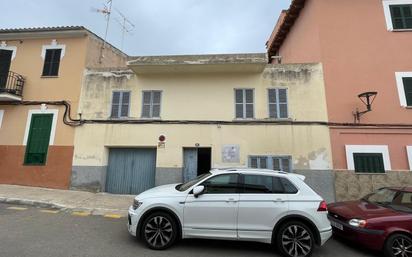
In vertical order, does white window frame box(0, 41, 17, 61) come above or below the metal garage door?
above

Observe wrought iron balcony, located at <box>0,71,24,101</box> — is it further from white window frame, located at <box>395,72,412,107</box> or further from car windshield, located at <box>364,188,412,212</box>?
white window frame, located at <box>395,72,412,107</box>

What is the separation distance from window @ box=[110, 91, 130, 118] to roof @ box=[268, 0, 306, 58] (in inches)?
340

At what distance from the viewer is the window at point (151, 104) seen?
11177 millimetres

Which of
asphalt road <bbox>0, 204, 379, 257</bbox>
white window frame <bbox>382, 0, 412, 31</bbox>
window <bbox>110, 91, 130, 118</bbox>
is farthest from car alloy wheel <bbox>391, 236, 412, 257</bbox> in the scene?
window <bbox>110, 91, 130, 118</bbox>

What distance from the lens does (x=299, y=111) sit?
10.8m

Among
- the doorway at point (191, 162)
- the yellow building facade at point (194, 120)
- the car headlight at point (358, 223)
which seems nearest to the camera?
the car headlight at point (358, 223)

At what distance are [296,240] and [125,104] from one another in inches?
336

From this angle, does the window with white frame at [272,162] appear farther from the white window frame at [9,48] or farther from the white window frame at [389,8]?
the white window frame at [9,48]

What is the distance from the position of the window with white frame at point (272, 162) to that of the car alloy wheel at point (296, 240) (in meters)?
Answer: 4.94

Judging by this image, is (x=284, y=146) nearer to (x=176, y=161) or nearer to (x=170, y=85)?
(x=176, y=161)

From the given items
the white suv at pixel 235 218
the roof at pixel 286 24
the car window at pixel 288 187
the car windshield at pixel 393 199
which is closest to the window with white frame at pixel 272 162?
the car windshield at pixel 393 199

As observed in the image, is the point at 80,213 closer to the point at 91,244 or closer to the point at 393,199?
the point at 91,244

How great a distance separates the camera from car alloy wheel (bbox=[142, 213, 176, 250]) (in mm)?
5484

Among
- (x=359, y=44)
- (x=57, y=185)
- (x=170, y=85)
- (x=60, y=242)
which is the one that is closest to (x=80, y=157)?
(x=57, y=185)
